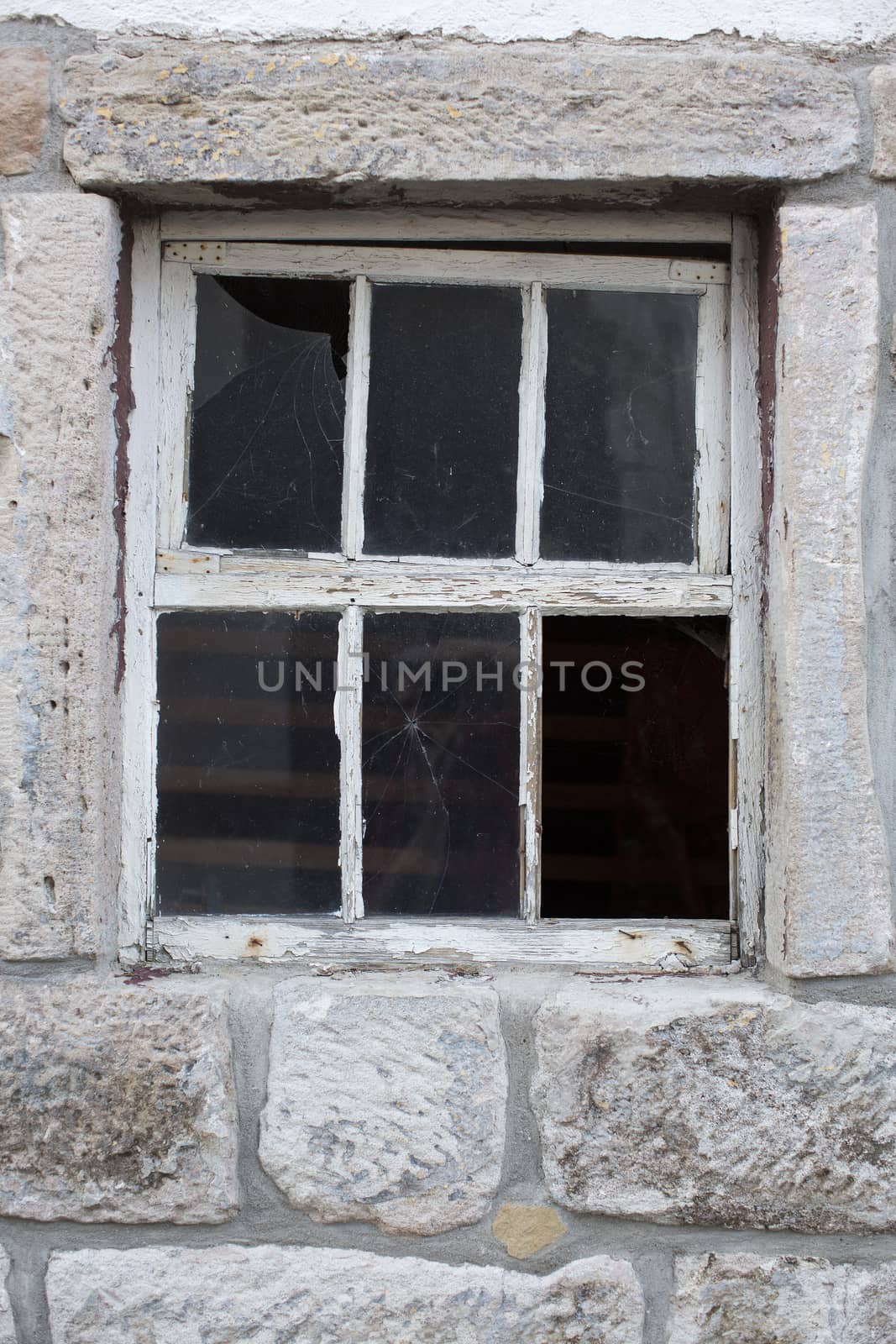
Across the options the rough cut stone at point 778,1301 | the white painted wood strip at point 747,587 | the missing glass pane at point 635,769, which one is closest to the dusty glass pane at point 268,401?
the missing glass pane at point 635,769

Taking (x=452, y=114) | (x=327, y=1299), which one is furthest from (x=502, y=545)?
Result: (x=327, y=1299)

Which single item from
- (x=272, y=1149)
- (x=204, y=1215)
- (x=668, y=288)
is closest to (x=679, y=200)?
(x=668, y=288)

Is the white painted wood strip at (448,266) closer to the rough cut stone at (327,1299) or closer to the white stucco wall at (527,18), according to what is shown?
the white stucco wall at (527,18)

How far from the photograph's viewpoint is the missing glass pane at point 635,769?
1.75m

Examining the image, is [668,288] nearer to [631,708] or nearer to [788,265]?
[788,265]

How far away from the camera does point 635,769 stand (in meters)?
2.74

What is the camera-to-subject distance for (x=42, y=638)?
149 cm

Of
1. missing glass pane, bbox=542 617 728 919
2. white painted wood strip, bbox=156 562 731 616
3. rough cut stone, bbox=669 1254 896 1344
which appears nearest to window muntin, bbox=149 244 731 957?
white painted wood strip, bbox=156 562 731 616

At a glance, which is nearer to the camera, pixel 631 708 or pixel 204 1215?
pixel 204 1215

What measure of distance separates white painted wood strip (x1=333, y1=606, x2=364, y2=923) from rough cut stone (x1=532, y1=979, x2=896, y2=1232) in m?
0.40

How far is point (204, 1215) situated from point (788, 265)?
162 cm

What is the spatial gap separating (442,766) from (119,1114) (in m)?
0.70

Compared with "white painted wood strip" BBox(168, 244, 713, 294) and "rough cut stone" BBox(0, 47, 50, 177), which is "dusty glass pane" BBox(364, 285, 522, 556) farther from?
"rough cut stone" BBox(0, 47, 50, 177)

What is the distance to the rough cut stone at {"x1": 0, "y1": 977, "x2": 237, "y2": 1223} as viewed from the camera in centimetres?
147
